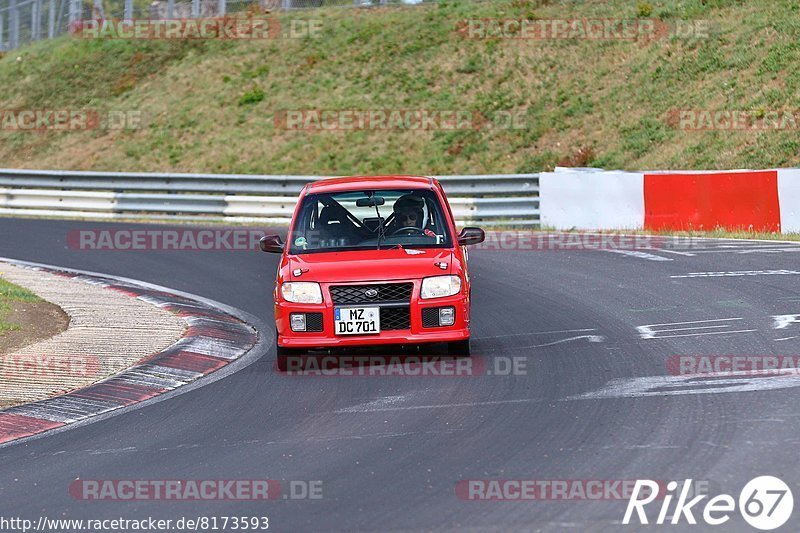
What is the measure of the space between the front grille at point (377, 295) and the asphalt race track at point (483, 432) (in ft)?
2.22

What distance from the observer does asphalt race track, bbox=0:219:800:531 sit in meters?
5.81

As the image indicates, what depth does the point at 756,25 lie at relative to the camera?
98.4 feet

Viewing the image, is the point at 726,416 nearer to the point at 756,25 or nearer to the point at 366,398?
the point at 366,398

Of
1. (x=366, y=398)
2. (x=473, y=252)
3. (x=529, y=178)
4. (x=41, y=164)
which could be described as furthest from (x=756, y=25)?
(x=366, y=398)

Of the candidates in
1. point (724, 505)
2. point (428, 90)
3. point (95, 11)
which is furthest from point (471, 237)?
point (95, 11)

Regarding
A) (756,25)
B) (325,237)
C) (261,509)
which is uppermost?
(756,25)

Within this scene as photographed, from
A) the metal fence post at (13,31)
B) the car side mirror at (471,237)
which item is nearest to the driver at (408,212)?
the car side mirror at (471,237)

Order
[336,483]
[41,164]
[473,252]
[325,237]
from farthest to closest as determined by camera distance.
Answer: [41,164] < [473,252] < [325,237] < [336,483]

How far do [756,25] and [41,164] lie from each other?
2113 cm

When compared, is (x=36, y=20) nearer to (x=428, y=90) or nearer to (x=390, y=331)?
(x=428, y=90)

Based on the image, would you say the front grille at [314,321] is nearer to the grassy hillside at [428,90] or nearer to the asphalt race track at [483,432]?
the asphalt race track at [483,432]

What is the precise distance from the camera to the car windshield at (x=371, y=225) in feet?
33.9

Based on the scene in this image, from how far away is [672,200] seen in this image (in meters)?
20.0

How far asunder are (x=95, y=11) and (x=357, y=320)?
37942mm
